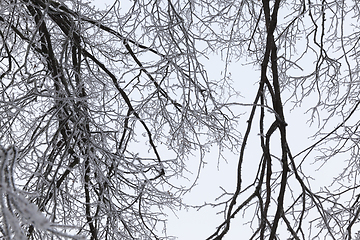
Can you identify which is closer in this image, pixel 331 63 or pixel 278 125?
pixel 278 125

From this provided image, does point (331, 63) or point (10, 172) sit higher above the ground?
point (331, 63)

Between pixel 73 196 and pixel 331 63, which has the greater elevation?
pixel 331 63

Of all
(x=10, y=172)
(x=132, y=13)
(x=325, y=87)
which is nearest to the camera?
(x=10, y=172)

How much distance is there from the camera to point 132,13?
131 inches

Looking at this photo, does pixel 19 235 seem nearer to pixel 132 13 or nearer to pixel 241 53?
pixel 132 13

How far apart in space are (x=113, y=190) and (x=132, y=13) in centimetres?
145

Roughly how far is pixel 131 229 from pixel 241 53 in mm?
2382

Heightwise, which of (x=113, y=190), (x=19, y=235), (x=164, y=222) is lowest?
(x=19, y=235)

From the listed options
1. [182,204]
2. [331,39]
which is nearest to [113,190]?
[182,204]

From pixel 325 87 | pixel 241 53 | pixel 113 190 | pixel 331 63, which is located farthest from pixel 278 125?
pixel 241 53

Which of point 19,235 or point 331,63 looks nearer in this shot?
point 19,235

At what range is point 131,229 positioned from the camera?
3.35m

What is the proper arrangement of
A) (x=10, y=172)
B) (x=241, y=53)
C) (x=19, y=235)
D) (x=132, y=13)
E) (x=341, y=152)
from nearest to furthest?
1. (x=19, y=235)
2. (x=10, y=172)
3. (x=132, y=13)
4. (x=341, y=152)
5. (x=241, y=53)

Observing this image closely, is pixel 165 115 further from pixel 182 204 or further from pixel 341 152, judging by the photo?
pixel 341 152
